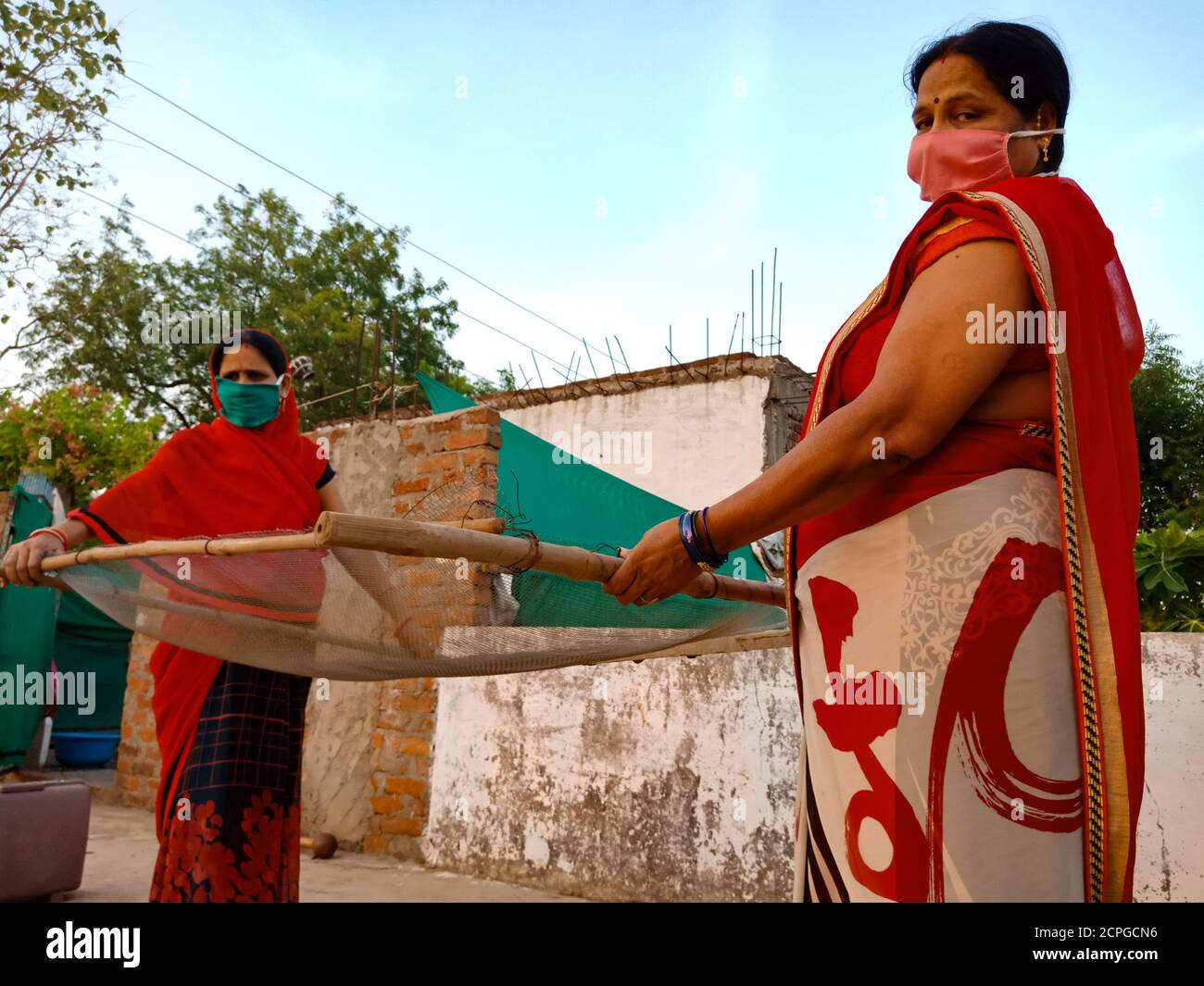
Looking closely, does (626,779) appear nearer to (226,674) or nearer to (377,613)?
(226,674)

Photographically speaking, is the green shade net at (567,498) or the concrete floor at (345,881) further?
the green shade net at (567,498)

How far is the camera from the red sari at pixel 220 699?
6.93 feet

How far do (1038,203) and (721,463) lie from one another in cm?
823

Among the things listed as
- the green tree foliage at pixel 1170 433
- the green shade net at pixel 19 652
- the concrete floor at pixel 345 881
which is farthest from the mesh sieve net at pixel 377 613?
the green tree foliage at pixel 1170 433

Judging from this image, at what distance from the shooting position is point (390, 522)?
1.39 metres

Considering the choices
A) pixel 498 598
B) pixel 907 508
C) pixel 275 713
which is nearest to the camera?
pixel 907 508

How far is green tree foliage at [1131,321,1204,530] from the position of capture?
15.3 m

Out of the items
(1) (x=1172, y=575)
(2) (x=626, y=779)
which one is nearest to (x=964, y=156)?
(2) (x=626, y=779)

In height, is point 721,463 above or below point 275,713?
above

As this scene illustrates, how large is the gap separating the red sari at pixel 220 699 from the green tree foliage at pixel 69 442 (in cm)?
1070

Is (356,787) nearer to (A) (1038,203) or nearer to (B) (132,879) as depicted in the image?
(B) (132,879)

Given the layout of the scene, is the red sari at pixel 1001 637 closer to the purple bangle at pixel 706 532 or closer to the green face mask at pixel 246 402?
the purple bangle at pixel 706 532

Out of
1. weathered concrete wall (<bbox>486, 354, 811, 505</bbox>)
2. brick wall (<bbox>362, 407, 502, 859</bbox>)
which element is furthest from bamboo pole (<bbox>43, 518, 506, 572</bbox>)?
weathered concrete wall (<bbox>486, 354, 811, 505</bbox>)
